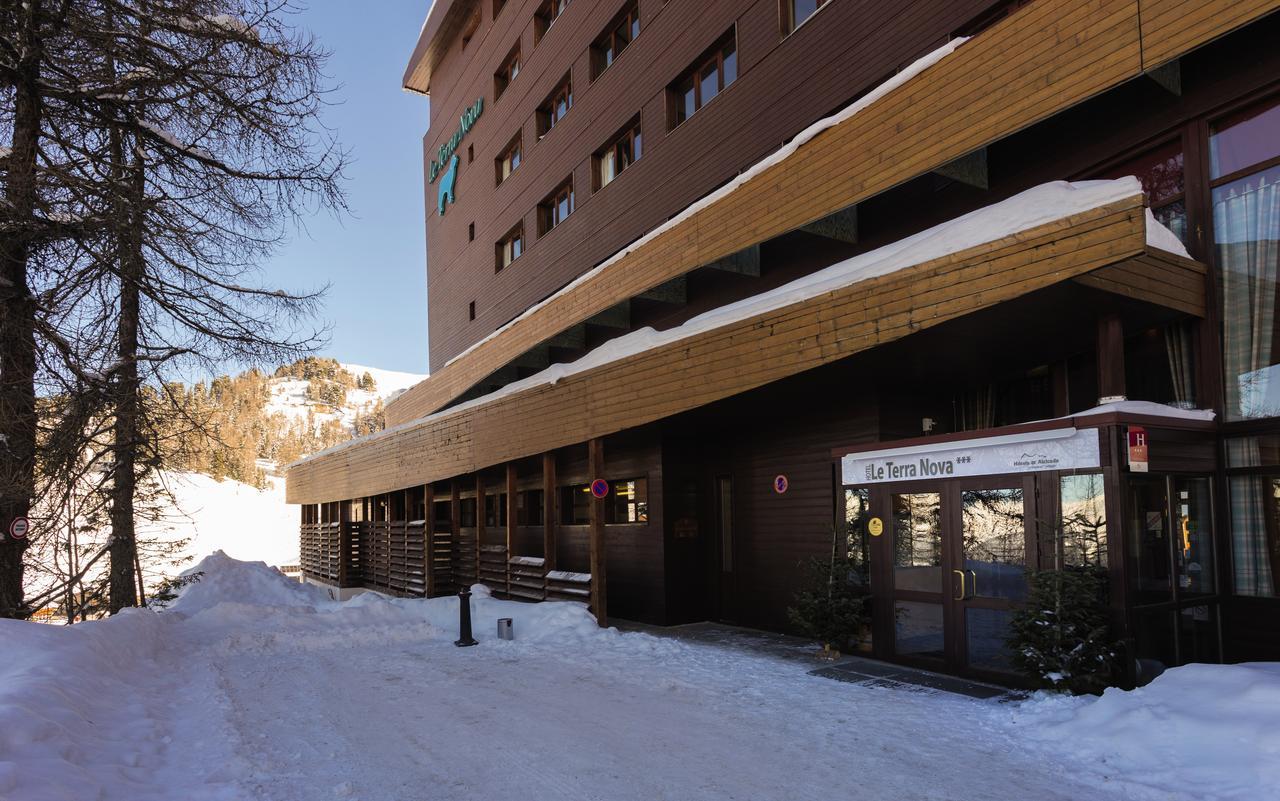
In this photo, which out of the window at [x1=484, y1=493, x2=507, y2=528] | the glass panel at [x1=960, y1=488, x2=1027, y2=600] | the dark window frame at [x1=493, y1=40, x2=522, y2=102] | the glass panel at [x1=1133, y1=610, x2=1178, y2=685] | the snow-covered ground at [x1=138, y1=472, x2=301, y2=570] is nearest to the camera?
the glass panel at [x1=1133, y1=610, x2=1178, y2=685]

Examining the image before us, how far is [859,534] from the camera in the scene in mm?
9945

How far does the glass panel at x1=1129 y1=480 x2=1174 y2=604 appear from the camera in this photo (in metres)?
7.19

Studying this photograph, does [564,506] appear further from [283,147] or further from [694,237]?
[283,147]

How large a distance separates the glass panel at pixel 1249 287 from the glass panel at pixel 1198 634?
200 cm

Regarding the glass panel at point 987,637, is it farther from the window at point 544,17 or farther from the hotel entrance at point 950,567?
the window at point 544,17

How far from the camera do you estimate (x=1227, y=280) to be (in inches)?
312

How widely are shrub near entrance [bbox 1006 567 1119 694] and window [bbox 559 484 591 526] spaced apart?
32.8 feet

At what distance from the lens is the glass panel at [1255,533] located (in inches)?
295

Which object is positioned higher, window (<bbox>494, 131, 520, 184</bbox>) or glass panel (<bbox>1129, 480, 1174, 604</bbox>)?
window (<bbox>494, 131, 520, 184</bbox>)

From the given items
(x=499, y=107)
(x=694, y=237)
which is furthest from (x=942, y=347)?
Result: (x=499, y=107)

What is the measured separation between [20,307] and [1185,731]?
11.8m

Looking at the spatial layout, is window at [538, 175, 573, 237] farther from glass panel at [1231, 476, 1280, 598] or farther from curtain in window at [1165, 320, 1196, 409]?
glass panel at [1231, 476, 1280, 598]

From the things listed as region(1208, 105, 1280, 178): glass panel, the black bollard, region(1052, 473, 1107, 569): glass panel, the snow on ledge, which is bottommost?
the black bollard

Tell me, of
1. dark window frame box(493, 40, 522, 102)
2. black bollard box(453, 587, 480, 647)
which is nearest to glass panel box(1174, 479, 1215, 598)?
black bollard box(453, 587, 480, 647)
